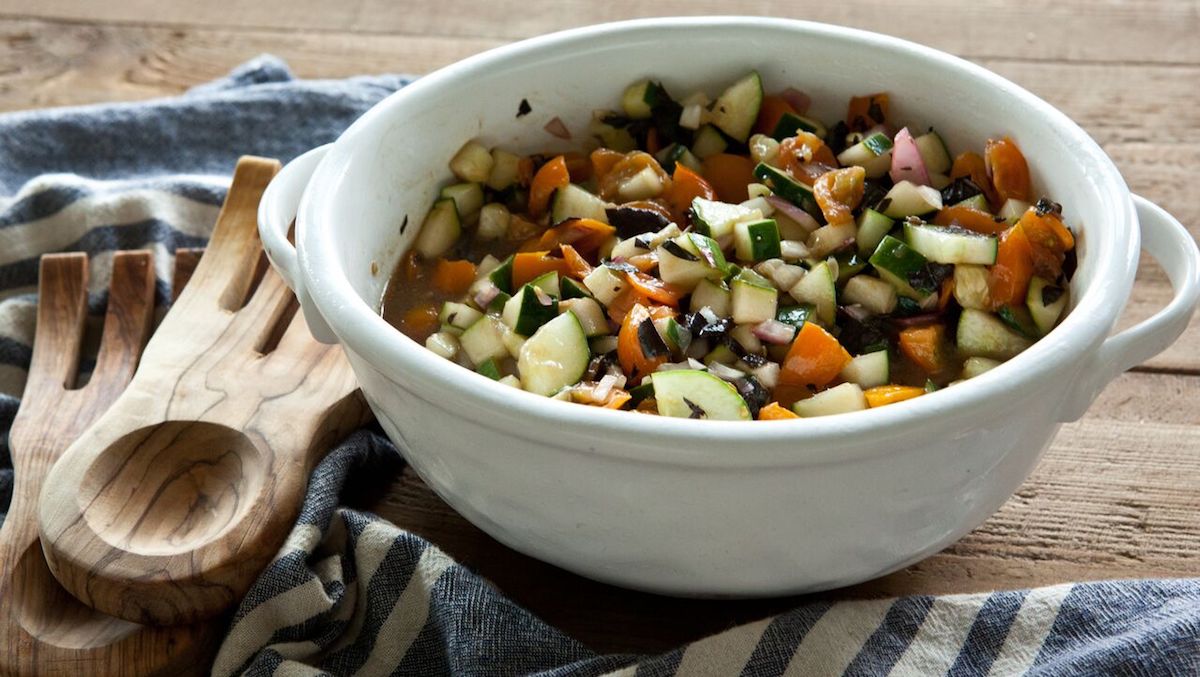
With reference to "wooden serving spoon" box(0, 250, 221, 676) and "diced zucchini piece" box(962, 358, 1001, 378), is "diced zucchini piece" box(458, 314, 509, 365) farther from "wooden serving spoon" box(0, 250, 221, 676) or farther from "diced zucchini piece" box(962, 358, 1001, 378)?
"diced zucchini piece" box(962, 358, 1001, 378)

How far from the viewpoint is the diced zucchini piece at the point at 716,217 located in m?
1.78

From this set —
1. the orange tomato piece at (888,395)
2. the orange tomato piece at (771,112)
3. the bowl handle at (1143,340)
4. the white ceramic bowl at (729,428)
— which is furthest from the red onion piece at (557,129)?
the bowl handle at (1143,340)

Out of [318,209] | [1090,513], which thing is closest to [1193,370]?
[1090,513]

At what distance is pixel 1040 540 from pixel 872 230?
443mm

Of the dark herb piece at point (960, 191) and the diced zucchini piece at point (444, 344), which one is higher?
the dark herb piece at point (960, 191)

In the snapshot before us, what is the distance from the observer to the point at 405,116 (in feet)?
6.09

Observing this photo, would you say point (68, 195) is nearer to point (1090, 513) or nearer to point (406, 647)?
point (406, 647)

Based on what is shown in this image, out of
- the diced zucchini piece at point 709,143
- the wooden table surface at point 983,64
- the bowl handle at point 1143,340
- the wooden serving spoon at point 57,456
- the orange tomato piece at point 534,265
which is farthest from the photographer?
the diced zucchini piece at point 709,143

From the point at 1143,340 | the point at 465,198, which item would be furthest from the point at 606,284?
the point at 1143,340

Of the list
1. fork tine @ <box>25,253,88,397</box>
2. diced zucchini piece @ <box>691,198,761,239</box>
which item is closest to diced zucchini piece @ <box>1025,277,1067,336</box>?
diced zucchini piece @ <box>691,198,761,239</box>

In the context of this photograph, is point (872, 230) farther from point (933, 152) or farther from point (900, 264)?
point (933, 152)

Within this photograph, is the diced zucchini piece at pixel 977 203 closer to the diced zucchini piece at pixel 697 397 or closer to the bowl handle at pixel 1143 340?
the bowl handle at pixel 1143 340

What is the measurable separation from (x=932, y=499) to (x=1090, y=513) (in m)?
0.45

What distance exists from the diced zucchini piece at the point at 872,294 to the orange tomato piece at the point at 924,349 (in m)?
0.05
